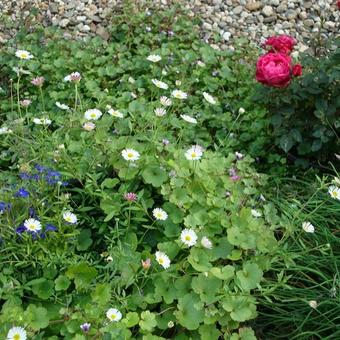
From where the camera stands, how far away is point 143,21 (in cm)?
430

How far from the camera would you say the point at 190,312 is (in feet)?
7.75

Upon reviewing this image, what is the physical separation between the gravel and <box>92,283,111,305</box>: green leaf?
2.37 metres

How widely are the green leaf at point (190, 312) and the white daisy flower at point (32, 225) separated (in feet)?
1.76

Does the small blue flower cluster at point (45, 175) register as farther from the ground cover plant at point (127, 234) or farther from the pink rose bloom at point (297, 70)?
the pink rose bloom at point (297, 70)

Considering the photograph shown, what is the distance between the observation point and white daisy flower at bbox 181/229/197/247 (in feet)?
7.95

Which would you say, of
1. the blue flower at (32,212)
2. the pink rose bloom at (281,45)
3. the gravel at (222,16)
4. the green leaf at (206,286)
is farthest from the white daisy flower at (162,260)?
the gravel at (222,16)

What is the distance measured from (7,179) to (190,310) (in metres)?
0.95

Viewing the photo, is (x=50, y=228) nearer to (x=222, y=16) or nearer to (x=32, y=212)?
(x=32, y=212)

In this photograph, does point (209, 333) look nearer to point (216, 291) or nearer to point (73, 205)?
point (216, 291)

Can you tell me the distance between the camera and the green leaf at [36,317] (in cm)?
218

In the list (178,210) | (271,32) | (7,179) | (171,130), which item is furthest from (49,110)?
(271,32)

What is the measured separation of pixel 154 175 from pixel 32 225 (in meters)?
0.53

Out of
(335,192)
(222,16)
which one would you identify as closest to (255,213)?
(335,192)

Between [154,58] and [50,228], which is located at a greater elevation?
[50,228]
